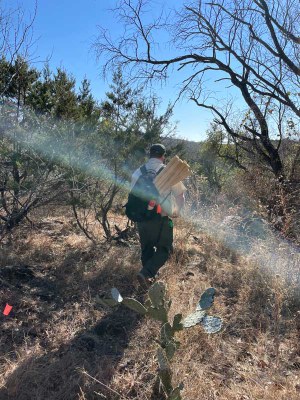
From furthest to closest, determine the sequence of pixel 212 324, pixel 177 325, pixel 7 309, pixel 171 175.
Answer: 1. pixel 171 175
2. pixel 7 309
3. pixel 177 325
4. pixel 212 324

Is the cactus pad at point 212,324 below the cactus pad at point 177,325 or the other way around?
the other way around

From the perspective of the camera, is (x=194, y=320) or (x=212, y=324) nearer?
(x=212, y=324)

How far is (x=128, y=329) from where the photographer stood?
3139 mm

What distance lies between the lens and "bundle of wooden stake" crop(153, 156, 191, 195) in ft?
11.3

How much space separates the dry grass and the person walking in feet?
0.97

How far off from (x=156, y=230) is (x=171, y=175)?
0.65 metres

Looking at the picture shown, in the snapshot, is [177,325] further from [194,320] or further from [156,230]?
[156,230]

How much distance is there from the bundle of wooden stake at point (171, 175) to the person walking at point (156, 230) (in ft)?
0.50

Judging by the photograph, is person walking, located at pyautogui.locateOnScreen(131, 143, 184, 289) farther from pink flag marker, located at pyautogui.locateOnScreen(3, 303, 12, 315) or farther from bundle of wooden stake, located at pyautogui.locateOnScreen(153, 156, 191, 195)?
pink flag marker, located at pyautogui.locateOnScreen(3, 303, 12, 315)

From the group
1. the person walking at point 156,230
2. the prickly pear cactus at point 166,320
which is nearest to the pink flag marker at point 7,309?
the prickly pear cactus at point 166,320

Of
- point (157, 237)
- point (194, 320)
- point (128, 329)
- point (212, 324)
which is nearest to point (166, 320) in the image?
point (194, 320)

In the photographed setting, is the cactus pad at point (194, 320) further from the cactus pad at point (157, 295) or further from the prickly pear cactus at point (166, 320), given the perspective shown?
the cactus pad at point (157, 295)

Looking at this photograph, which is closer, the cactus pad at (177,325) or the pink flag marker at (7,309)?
the cactus pad at (177,325)

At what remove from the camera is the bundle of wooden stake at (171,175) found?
11.3ft
